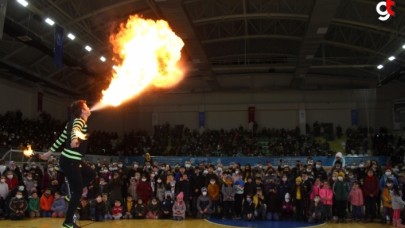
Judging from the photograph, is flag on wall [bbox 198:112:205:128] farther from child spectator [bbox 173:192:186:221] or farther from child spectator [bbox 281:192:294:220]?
child spectator [bbox 281:192:294:220]

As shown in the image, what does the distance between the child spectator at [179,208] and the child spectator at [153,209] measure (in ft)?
2.42

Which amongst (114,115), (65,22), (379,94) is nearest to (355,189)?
(65,22)

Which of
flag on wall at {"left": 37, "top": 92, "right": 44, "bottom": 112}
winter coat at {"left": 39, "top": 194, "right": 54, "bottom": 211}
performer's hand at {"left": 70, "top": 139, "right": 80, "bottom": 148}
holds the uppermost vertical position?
flag on wall at {"left": 37, "top": 92, "right": 44, "bottom": 112}

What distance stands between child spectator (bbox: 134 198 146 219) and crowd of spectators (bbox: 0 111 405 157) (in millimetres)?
17826

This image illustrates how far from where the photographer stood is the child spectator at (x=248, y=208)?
15219 mm

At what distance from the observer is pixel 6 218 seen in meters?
14.9

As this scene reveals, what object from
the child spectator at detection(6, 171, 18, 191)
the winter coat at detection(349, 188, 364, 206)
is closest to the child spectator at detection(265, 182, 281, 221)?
the winter coat at detection(349, 188, 364, 206)

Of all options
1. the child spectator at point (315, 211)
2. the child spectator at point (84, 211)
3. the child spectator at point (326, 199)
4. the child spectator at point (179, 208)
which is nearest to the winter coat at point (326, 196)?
the child spectator at point (326, 199)

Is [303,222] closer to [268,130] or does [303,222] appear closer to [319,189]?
[319,189]

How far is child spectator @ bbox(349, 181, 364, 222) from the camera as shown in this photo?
14853 mm

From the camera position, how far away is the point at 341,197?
14.8 m

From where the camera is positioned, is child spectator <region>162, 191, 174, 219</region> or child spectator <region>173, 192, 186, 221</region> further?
child spectator <region>162, 191, 174, 219</region>

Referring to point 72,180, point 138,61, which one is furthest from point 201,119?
point 72,180

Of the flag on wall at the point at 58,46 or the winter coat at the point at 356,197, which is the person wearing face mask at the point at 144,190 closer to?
the winter coat at the point at 356,197
